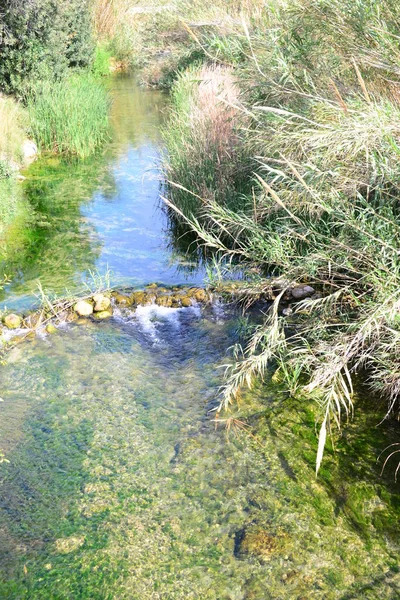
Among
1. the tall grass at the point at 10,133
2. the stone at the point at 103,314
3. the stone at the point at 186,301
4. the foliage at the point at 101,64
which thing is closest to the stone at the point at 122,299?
the stone at the point at 103,314

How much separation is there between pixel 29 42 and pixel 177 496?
10061 millimetres

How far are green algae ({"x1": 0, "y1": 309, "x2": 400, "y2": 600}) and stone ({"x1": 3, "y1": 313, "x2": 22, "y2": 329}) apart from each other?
0.62 m

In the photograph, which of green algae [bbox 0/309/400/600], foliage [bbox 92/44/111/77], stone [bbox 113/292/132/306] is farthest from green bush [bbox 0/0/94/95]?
green algae [bbox 0/309/400/600]

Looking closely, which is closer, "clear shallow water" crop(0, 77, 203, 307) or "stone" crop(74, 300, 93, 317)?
"stone" crop(74, 300, 93, 317)

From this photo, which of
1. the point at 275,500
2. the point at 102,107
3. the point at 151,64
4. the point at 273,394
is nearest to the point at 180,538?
the point at 275,500

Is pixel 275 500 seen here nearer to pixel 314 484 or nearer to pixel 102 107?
pixel 314 484

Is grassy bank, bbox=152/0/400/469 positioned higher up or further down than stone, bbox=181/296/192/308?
higher up

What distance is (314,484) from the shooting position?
317 centimetres

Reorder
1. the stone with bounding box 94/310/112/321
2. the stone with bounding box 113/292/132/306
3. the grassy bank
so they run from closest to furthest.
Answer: the grassy bank
the stone with bounding box 94/310/112/321
the stone with bounding box 113/292/132/306

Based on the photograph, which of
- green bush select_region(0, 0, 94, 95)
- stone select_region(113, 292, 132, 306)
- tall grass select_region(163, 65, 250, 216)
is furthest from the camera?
green bush select_region(0, 0, 94, 95)

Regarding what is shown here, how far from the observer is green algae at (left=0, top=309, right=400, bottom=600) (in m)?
2.68

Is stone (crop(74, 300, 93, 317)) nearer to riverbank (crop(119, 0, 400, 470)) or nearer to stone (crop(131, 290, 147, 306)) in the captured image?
stone (crop(131, 290, 147, 306))

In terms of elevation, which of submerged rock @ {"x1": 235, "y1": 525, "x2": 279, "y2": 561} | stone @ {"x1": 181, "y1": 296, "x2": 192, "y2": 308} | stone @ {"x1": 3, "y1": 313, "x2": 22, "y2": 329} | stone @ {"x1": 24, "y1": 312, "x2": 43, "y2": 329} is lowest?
stone @ {"x1": 181, "y1": 296, "x2": 192, "y2": 308}

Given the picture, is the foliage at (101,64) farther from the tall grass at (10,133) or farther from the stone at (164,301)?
the stone at (164,301)
